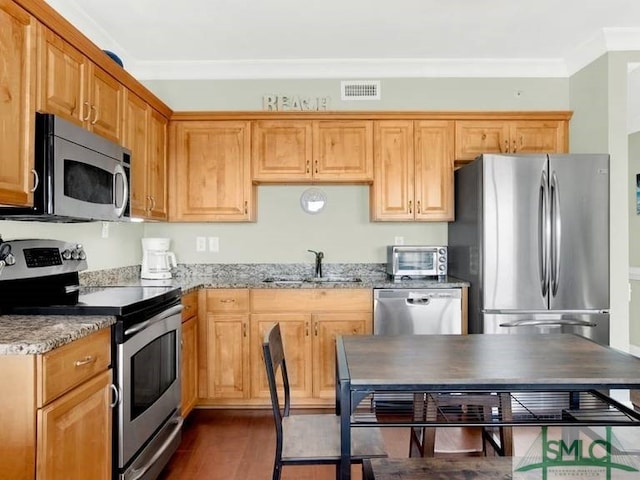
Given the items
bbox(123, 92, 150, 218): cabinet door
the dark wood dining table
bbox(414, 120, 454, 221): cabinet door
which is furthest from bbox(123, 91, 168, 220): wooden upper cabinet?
bbox(414, 120, 454, 221): cabinet door

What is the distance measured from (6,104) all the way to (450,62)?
125 inches

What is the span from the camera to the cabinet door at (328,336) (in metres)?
3.25

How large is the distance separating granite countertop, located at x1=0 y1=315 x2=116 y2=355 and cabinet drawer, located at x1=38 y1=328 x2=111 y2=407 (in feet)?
0.10

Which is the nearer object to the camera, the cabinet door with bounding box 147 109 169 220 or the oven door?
the oven door

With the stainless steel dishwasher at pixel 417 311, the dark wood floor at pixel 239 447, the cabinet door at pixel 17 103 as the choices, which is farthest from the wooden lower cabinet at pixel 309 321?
the cabinet door at pixel 17 103

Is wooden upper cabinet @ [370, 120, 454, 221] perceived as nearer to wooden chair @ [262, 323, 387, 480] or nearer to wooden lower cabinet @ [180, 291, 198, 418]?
wooden lower cabinet @ [180, 291, 198, 418]

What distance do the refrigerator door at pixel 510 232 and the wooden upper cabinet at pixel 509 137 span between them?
0.57 metres

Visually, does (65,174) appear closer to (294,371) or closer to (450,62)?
(294,371)

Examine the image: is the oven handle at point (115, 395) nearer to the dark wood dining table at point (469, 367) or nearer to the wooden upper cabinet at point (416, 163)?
the dark wood dining table at point (469, 367)

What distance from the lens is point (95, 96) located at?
95.0 inches

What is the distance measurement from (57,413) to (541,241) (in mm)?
2861

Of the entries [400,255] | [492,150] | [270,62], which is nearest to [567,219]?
[492,150]

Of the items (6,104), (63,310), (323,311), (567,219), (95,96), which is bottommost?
(323,311)

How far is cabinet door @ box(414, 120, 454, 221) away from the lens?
140 inches
